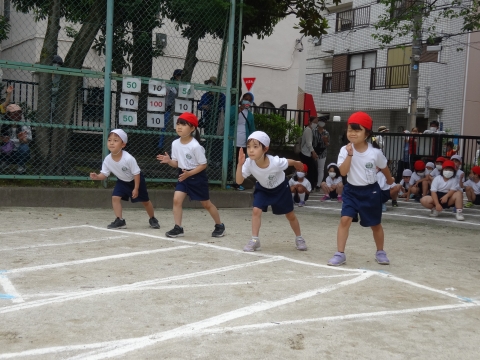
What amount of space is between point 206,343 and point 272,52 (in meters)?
22.8

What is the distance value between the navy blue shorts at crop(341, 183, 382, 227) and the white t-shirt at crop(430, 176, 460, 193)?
489 centimetres

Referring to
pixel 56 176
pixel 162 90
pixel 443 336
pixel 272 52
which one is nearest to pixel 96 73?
pixel 162 90

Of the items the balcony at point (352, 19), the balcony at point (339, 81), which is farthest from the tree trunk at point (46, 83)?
the balcony at point (352, 19)

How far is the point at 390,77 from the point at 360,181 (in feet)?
73.8

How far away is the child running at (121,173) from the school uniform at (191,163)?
2.02 feet

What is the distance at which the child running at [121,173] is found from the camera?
776 centimetres

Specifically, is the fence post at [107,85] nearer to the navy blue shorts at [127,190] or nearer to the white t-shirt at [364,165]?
the navy blue shorts at [127,190]

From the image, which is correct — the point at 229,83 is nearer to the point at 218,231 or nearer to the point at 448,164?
the point at 218,231

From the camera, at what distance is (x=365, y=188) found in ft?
20.5

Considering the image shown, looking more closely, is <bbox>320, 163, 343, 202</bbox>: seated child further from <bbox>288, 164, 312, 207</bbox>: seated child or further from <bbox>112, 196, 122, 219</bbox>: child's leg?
<bbox>112, 196, 122, 219</bbox>: child's leg

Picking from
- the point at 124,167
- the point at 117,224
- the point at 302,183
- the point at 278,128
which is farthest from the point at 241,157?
the point at 278,128

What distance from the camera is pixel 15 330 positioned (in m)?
3.73

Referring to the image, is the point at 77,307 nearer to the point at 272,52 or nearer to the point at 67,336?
the point at 67,336

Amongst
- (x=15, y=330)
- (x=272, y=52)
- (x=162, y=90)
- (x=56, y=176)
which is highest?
(x=272, y=52)
